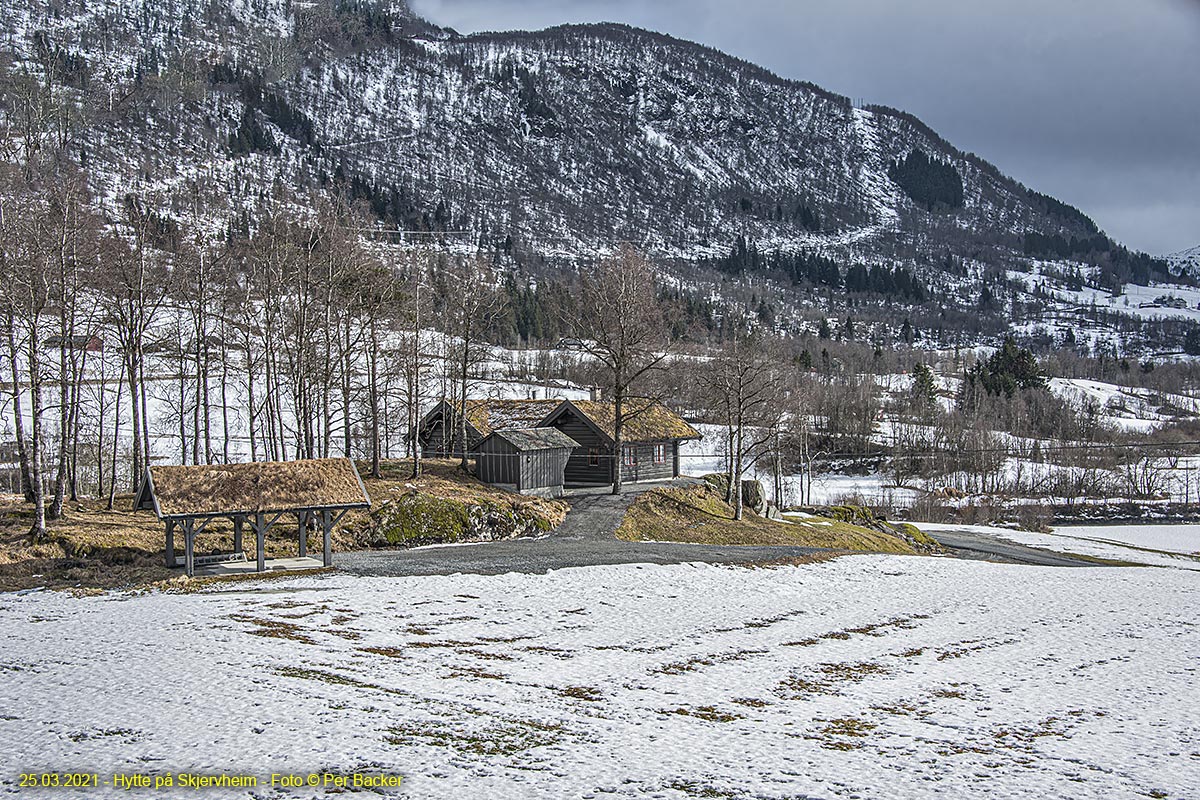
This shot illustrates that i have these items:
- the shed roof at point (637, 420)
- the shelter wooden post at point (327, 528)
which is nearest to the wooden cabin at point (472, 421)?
the shed roof at point (637, 420)

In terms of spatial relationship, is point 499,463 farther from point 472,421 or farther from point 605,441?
point 472,421

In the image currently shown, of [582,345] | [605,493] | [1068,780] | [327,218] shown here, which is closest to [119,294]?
[327,218]

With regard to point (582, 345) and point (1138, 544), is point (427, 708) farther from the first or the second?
point (1138, 544)

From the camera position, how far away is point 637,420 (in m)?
52.5

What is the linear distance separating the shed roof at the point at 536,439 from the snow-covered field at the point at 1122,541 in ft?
97.7

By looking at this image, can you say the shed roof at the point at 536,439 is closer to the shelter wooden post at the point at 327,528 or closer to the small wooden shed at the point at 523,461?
the small wooden shed at the point at 523,461

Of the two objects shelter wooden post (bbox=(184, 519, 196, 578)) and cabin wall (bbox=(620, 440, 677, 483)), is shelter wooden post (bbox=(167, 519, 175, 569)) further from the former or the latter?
cabin wall (bbox=(620, 440, 677, 483))

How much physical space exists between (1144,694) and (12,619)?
24847mm

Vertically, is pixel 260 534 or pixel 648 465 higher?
pixel 260 534

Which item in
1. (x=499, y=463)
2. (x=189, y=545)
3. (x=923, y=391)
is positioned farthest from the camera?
(x=923, y=391)

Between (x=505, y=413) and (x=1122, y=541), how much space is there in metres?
46.9

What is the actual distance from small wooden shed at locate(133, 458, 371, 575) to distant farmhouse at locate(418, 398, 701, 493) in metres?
15.9

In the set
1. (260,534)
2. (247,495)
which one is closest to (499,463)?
(260,534)

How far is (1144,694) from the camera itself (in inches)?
656
